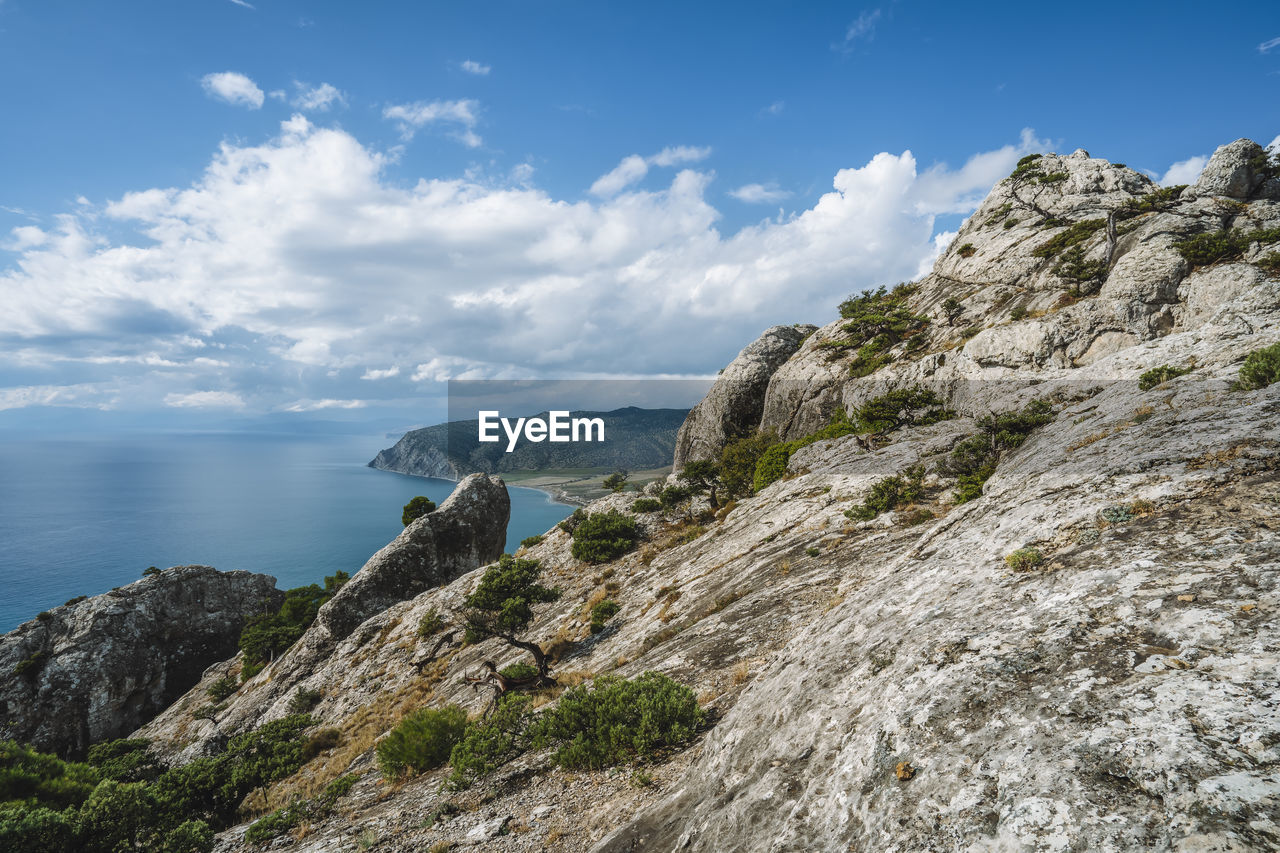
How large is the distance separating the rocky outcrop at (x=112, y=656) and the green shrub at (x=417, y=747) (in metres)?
60.8

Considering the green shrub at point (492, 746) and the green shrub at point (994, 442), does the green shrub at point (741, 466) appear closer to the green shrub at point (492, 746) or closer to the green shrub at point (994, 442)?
the green shrub at point (994, 442)

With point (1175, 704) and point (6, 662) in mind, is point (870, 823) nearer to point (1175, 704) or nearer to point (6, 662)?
point (1175, 704)

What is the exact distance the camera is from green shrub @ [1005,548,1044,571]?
797 centimetres

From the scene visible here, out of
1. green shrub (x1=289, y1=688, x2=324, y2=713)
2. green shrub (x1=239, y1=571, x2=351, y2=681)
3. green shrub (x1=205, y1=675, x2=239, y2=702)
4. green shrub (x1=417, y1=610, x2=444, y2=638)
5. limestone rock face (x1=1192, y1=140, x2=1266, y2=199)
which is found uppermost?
limestone rock face (x1=1192, y1=140, x2=1266, y2=199)

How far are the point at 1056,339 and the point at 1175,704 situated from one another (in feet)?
122

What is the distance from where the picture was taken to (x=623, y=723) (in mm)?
10539

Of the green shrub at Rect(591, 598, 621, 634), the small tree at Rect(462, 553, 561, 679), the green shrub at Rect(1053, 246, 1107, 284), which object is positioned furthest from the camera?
the green shrub at Rect(1053, 246, 1107, 284)

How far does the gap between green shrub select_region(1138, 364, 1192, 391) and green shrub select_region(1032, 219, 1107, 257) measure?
115 feet

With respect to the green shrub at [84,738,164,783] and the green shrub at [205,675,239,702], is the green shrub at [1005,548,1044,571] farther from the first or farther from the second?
the green shrub at [205,675,239,702]

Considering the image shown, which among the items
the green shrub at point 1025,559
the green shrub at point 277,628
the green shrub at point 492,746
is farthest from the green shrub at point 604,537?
the green shrub at point 1025,559

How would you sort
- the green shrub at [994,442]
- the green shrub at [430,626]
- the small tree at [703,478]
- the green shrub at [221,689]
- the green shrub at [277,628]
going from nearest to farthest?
the green shrub at [994,442], the green shrub at [430,626], the small tree at [703,478], the green shrub at [221,689], the green shrub at [277,628]

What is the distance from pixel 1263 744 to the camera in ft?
12.2

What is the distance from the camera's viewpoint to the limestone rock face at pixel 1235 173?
43625 mm

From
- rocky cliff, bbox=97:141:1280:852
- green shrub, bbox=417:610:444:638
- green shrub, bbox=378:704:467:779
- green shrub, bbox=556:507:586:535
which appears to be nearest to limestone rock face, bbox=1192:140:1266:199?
rocky cliff, bbox=97:141:1280:852
